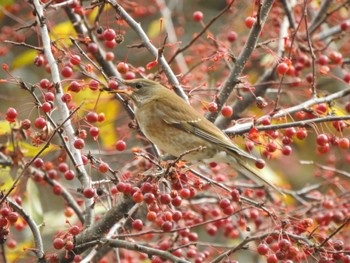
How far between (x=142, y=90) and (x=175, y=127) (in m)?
0.34

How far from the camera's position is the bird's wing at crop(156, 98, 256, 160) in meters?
3.99

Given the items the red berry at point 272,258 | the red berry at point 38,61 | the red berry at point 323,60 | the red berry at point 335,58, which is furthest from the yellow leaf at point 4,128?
the red berry at point 335,58

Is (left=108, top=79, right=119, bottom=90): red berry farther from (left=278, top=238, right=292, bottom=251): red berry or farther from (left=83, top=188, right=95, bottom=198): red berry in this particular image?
(left=278, top=238, right=292, bottom=251): red berry

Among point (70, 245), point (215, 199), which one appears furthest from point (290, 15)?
point (70, 245)

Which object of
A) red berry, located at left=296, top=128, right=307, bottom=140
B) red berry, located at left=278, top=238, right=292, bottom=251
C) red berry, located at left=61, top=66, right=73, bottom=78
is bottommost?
red berry, located at left=278, top=238, right=292, bottom=251

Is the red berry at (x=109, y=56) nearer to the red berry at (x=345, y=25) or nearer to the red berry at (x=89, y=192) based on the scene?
the red berry at (x=89, y=192)

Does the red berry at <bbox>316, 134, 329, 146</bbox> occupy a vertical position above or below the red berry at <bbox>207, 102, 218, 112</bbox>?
below

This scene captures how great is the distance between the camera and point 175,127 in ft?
13.6

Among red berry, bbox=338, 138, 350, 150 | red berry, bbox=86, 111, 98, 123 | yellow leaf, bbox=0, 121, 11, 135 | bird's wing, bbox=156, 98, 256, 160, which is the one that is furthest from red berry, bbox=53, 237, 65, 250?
red berry, bbox=338, 138, 350, 150

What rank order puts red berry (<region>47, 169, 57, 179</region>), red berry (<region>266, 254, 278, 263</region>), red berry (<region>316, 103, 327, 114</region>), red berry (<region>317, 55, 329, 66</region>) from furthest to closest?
red berry (<region>317, 55, 329, 66</region>), red berry (<region>47, 169, 57, 179</region>), red berry (<region>316, 103, 327, 114</region>), red berry (<region>266, 254, 278, 263</region>)

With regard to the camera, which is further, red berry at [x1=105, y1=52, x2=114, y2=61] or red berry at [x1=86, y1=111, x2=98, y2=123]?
red berry at [x1=105, y1=52, x2=114, y2=61]

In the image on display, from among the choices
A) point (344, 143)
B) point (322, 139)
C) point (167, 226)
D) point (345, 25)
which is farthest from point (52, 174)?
point (345, 25)

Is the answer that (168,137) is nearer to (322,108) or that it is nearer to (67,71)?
(67,71)

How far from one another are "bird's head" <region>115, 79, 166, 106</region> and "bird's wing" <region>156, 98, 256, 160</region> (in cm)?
9
